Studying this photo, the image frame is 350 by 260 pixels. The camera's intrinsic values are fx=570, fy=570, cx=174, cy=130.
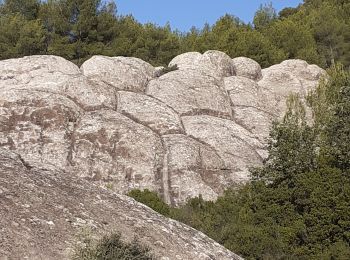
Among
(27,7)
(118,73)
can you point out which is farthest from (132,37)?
(118,73)

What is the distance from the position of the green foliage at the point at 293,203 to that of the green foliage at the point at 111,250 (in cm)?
831

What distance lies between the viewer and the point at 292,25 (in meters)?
56.9

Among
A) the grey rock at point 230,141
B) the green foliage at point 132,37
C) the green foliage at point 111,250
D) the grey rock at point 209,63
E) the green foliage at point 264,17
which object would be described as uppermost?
the green foliage at point 264,17

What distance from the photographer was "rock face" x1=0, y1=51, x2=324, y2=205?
26453 mm

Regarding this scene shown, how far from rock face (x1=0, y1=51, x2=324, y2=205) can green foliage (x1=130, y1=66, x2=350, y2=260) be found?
2.58 meters

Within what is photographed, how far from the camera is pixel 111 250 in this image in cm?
1088

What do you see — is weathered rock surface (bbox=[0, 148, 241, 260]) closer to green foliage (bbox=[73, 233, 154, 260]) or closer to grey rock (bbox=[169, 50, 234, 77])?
green foliage (bbox=[73, 233, 154, 260])

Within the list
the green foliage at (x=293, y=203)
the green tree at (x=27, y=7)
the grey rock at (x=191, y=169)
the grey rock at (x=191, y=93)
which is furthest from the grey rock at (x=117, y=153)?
the green tree at (x=27, y=7)

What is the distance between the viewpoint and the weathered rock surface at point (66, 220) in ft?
36.8

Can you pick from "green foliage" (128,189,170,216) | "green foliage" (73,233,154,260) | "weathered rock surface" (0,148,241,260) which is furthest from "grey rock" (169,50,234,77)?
"green foliage" (73,233,154,260)

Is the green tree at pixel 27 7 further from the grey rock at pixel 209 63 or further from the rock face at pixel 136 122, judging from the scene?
the rock face at pixel 136 122

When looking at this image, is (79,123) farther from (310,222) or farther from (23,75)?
(310,222)

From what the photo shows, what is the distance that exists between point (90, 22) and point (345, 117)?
33709 mm

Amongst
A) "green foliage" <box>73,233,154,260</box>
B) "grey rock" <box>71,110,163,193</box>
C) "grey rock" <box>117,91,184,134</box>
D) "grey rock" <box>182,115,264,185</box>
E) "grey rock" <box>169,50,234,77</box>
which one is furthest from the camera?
"grey rock" <box>169,50,234,77</box>
